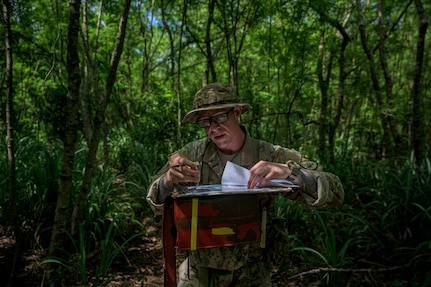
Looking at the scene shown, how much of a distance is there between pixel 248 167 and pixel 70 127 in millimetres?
1486

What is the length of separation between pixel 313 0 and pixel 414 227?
310 centimetres

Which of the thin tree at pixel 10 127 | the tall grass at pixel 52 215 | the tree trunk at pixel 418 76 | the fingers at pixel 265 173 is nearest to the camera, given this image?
the fingers at pixel 265 173

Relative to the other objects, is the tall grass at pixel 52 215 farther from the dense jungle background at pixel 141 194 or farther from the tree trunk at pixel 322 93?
the tree trunk at pixel 322 93

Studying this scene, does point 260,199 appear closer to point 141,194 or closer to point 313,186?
point 313,186

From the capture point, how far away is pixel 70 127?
237 cm

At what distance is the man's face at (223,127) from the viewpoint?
163 cm

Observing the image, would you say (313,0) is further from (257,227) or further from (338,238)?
(257,227)

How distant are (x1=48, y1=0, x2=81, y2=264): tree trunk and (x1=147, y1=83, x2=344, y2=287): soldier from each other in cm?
101

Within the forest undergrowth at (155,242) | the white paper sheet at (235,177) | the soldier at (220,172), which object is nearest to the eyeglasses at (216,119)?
the soldier at (220,172)

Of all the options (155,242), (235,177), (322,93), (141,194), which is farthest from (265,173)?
(322,93)

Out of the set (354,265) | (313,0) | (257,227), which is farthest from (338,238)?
(313,0)

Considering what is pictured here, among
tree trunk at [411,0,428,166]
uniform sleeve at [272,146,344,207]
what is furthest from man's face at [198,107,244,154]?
tree trunk at [411,0,428,166]

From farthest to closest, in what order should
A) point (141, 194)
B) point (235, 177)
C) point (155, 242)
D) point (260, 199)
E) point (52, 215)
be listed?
point (141, 194)
point (155, 242)
point (52, 215)
point (260, 199)
point (235, 177)

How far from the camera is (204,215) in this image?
52.3 inches
